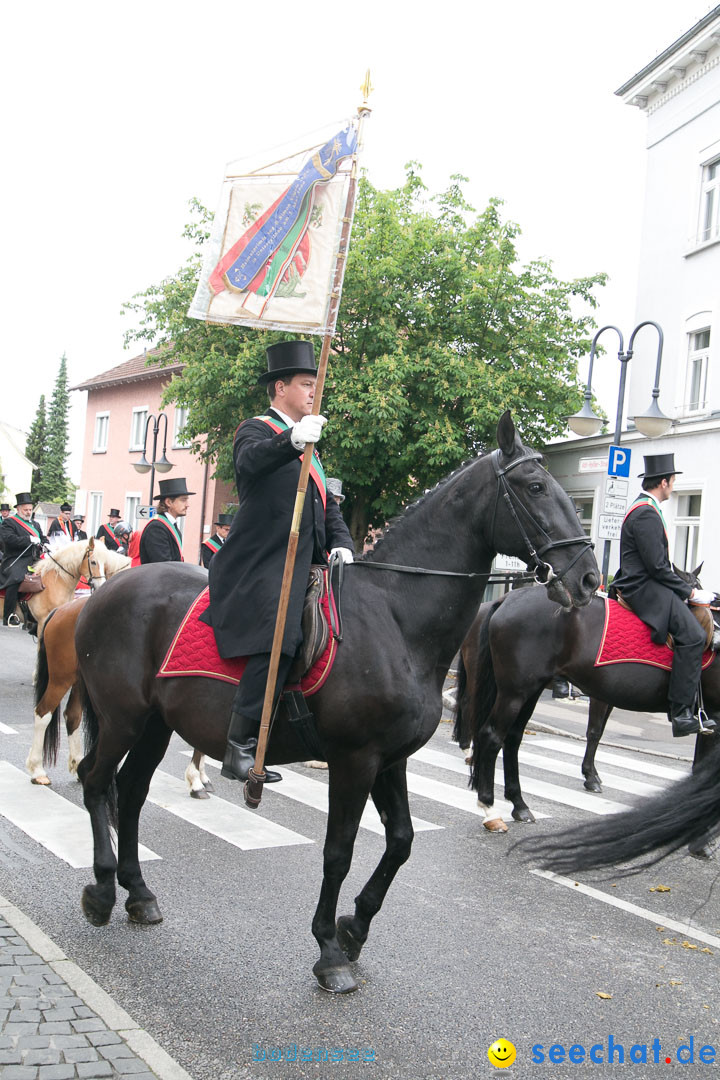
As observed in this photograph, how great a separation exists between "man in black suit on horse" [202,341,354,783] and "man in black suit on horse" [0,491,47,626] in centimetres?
920

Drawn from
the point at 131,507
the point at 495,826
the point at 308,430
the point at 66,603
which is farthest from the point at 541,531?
the point at 131,507

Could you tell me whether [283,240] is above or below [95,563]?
above

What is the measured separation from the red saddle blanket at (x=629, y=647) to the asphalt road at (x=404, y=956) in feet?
5.16

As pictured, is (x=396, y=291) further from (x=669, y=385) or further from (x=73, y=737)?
(x=73, y=737)

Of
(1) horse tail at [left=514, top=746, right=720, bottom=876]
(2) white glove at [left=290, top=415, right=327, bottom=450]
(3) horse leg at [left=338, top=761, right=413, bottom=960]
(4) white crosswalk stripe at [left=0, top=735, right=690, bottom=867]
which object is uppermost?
(2) white glove at [left=290, top=415, right=327, bottom=450]

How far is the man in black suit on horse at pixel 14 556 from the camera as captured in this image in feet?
42.5

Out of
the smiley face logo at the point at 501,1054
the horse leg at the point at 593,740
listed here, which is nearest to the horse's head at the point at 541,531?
the smiley face logo at the point at 501,1054

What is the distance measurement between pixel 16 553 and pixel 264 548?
9.75m

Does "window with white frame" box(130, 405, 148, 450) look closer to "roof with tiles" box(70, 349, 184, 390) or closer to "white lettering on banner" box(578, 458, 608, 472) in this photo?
"roof with tiles" box(70, 349, 184, 390)

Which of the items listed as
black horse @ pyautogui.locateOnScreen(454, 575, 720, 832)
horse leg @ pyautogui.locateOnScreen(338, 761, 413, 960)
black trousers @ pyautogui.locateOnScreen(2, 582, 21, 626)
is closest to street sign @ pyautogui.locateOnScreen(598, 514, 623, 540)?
black horse @ pyautogui.locateOnScreen(454, 575, 720, 832)

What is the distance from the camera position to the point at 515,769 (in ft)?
24.9

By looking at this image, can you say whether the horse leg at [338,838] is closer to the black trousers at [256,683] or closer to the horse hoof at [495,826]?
the black trousers at [256,683]

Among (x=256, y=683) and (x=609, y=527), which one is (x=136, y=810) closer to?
(x=256, y=683)

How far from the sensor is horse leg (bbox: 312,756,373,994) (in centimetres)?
422
